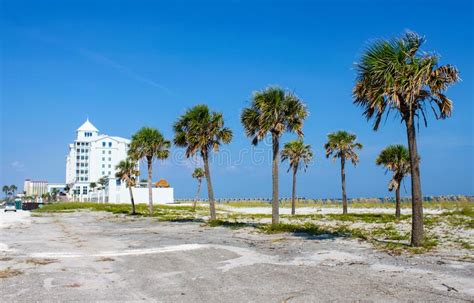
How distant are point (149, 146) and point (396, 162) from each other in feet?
84.7

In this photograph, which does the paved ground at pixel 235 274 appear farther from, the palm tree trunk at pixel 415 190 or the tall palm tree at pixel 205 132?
the tall palm tree at pixel 205 132

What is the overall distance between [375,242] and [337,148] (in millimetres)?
31053

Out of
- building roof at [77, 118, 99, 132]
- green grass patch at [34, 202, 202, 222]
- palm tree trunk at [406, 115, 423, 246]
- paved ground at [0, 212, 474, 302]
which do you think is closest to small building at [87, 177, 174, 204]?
green grass patch at [34, 202, 202, 222]

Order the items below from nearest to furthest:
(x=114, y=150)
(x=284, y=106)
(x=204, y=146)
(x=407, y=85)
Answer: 1. (x=407, y=85)
2. (x=284, y=106)
3. (x=204, y=146)
4. (x=114, y=150)

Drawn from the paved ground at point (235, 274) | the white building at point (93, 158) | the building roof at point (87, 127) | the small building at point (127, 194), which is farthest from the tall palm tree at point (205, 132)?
the building roof at point (87, 127)

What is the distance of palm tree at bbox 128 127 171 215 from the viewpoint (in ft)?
165

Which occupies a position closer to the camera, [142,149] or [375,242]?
[375,242]

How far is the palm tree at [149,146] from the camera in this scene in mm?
50312

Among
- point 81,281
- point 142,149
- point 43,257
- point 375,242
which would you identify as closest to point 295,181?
point 142,149

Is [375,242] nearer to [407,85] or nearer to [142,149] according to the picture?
[407,85]

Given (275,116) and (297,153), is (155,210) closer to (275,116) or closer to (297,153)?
(297,153)

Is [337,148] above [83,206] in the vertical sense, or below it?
above

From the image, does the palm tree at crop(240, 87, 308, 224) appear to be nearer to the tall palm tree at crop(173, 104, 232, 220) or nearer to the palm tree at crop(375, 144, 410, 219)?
the tall palm tree at crop(173, 104, 232, 220)

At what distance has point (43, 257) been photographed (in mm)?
16453
